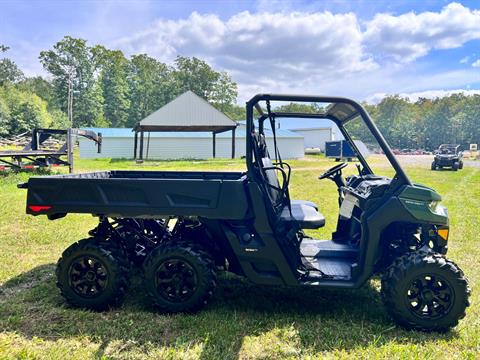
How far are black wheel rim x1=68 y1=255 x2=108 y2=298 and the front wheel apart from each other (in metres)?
2.47

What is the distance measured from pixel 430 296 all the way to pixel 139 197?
2558 mm

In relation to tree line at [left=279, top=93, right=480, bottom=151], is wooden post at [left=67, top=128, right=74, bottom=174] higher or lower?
lower

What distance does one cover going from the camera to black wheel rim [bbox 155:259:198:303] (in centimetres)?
314

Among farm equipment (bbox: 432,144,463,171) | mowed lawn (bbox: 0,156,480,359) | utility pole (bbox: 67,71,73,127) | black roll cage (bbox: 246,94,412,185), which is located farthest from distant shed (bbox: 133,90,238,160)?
utility pole (bbox: 67,71,73,127)

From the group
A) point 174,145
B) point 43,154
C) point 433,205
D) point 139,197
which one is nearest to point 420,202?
point 433,205

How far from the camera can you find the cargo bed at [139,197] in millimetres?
3090

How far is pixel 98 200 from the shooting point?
3182 mm

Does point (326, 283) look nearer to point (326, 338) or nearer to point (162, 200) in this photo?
point (326, 338)

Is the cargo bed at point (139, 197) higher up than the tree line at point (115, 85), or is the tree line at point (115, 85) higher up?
the tree line at point (115, 85)

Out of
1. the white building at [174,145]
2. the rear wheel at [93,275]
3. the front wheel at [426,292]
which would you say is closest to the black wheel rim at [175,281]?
the rear wheel at [93,275]

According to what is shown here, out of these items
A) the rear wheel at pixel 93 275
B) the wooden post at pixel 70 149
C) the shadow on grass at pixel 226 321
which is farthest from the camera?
the wooden post at pixel 70 149

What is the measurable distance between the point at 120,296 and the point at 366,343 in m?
2.12

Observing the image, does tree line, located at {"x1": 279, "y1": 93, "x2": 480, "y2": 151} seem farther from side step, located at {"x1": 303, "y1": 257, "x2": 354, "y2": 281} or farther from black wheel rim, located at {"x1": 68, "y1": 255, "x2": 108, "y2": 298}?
black wheel rim, located at {"x1": 68, "y1": 255, "x2": 108, "y2": 298}

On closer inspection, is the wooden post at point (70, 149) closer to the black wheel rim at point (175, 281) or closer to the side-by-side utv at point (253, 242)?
the side-by-side utv at point (253, 242)
